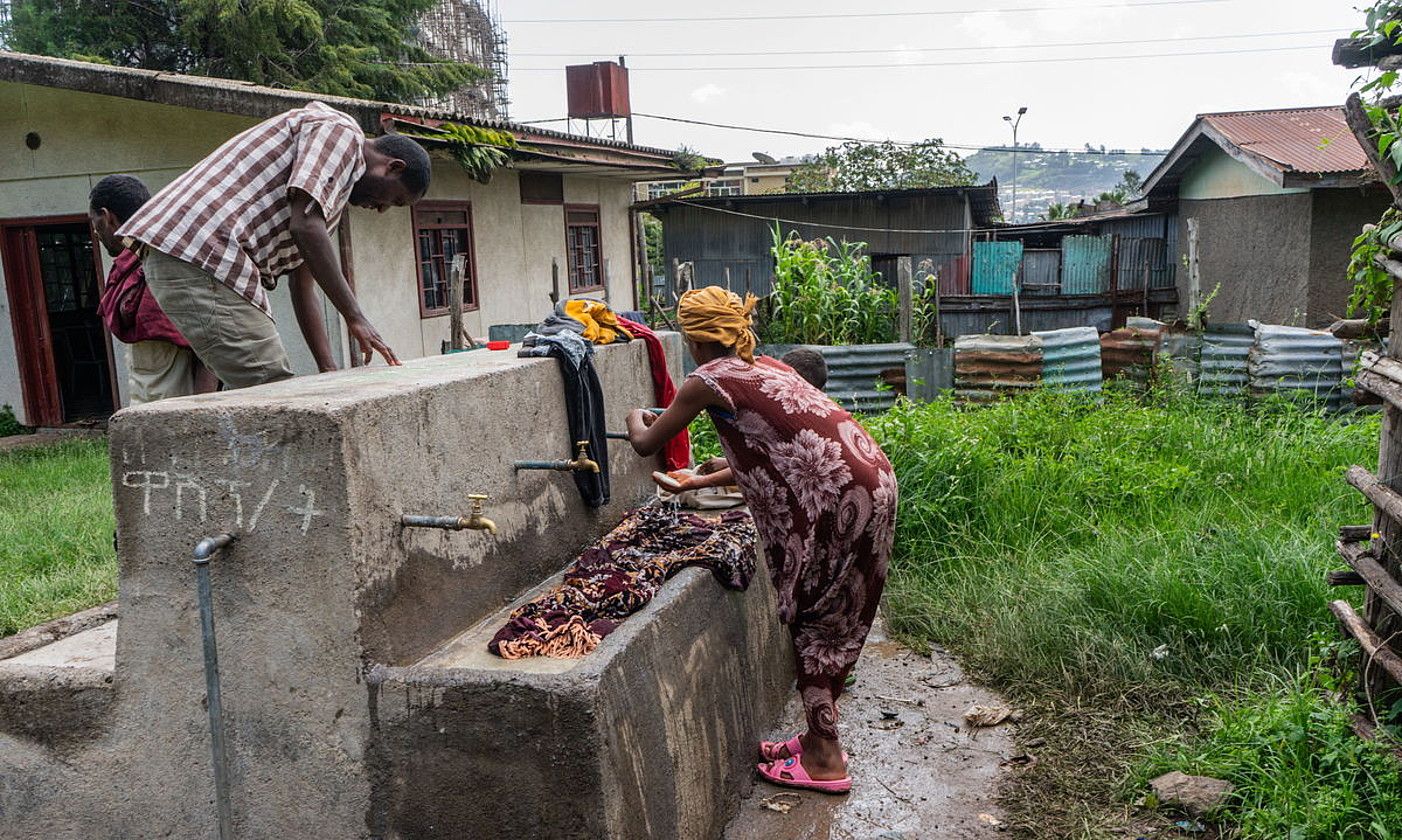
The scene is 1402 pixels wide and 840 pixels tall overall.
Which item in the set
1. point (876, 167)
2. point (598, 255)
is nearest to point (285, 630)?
point (598, 255)

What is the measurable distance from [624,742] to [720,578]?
3.46 ft

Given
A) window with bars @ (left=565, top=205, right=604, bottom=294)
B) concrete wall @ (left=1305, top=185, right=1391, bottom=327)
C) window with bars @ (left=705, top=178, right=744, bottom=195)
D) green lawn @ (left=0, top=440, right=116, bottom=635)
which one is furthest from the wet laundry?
window with bars @ (left=705, top=178, right=744, bottom=195)

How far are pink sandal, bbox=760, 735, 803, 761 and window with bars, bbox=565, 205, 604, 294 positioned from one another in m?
10.8

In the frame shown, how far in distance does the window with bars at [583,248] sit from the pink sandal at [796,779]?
1092cm

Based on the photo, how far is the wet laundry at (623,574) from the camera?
9.73ft

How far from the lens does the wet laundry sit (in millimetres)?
2965

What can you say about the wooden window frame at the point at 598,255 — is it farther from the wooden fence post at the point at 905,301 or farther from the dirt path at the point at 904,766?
the dirt path at the point at 904,766

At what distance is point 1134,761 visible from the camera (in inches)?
143

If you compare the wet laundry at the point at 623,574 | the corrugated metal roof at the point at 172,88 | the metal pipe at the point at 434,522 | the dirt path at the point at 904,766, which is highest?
the corrugated metal roof at the point at 172,88

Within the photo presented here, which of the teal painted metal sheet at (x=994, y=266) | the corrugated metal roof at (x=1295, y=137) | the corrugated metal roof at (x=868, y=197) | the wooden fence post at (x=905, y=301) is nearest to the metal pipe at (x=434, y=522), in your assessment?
the wooden fence post at (x=905, y=301)

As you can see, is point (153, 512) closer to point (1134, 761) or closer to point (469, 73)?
point (1134, 761)

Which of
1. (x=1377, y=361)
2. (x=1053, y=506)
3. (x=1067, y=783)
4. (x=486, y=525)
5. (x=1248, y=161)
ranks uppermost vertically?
(x=1248, y=161)

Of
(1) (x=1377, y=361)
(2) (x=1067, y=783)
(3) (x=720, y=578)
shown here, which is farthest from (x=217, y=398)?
(1) (x=1377, y=361)

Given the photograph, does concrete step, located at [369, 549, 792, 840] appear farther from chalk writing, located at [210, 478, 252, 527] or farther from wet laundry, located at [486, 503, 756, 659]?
chalk writing, located at [210, 478, 252, 527]
